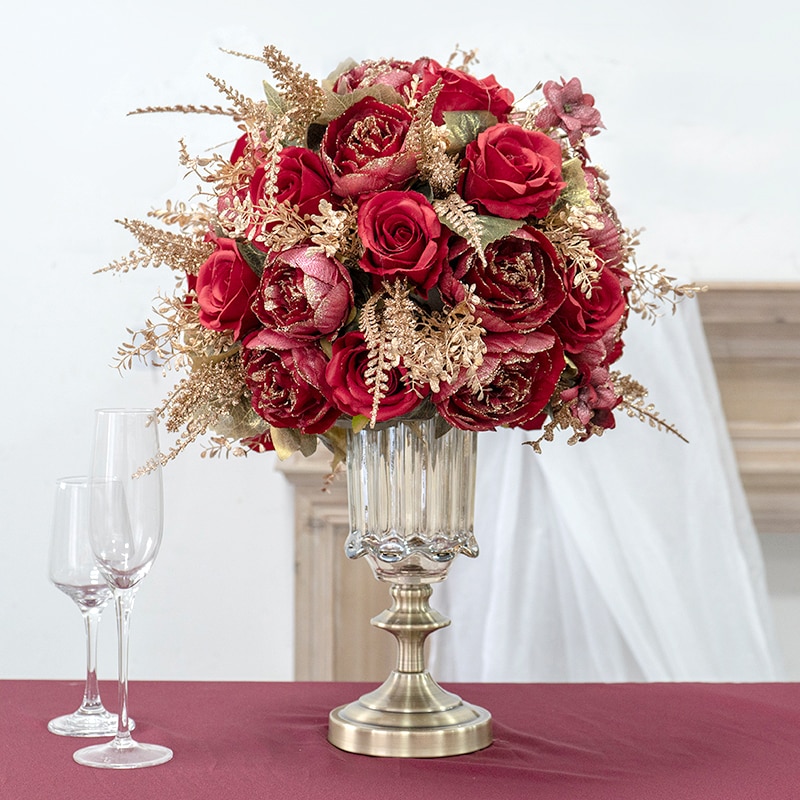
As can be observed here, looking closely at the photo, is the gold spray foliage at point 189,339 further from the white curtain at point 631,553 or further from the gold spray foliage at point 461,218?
the white curtain at point 631,553

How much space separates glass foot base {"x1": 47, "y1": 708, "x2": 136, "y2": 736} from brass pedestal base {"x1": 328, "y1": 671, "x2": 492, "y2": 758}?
0.20 metres

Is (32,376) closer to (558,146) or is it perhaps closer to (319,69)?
(319,69)

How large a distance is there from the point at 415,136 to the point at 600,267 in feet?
0.65

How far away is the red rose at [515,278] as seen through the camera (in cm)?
83

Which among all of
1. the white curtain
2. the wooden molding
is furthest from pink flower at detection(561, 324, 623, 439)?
the wooden molding

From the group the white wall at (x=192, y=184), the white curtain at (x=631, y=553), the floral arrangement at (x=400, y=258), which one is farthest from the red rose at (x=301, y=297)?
the white wall at (x=192, y=184)

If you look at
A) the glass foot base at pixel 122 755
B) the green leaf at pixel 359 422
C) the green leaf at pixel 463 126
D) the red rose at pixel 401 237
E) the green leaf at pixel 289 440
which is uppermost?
the green leaf at pixel 463 126

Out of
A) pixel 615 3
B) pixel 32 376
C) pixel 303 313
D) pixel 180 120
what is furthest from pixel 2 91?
pixel 303 313

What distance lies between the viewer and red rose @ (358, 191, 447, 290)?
32.3 inches

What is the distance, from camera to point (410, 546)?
0.95 m

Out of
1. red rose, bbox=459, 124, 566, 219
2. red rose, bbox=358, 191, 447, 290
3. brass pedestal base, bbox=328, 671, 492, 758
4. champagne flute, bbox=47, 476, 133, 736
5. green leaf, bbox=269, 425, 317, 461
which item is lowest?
brass pedestal base, bbox=328, 671, 492, 758

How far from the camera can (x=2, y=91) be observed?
1.90 m

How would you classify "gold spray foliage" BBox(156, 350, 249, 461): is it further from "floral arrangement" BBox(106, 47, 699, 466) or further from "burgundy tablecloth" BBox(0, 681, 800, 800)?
"burgundy tablecloth" BBox(0, 681, 800, 800)

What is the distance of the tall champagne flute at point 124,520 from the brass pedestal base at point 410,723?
0.16 m
